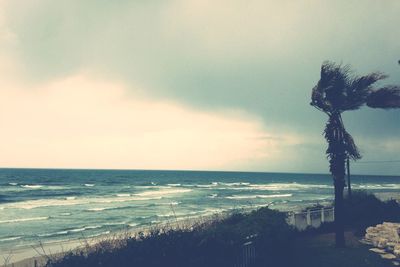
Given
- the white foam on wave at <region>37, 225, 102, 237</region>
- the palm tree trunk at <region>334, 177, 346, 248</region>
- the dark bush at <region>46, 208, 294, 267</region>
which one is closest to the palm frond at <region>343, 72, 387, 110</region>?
the palm tree trunk at <region>334, 177, 346, 248</region>

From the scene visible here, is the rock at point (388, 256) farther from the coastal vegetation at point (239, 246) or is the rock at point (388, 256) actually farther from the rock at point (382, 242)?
the rock at point (382, 242)

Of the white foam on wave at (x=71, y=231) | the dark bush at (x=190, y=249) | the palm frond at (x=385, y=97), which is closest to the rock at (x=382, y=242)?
the dark bush at (x=190, y=249)

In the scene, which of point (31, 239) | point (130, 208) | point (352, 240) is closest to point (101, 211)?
point (130, 208)

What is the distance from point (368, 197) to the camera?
1952cm

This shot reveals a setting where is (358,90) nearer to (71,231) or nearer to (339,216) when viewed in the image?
(339,216)

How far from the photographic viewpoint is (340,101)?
13.0m

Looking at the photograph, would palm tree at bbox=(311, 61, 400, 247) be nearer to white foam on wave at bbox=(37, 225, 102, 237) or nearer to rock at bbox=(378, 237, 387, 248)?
rock at bbox=(378, 237, 387, 248)

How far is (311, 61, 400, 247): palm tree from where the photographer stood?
1291 cm

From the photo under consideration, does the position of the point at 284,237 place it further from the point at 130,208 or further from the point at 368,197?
the point at 130,208

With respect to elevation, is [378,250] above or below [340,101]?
below

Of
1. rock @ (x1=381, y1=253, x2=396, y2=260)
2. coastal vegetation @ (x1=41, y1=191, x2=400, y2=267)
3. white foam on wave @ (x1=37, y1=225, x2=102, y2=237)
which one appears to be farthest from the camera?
white foam on wave @ (x1=37, y1=225, x2=102, y2=237)

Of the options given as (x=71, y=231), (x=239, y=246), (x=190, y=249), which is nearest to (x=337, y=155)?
(x=239, y=246)

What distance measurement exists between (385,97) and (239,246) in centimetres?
826

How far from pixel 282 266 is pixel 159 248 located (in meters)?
4.62
